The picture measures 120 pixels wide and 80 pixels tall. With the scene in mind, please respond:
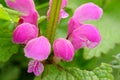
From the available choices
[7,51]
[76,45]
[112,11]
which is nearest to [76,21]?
[76,45]

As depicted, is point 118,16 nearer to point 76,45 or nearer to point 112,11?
point 112,11

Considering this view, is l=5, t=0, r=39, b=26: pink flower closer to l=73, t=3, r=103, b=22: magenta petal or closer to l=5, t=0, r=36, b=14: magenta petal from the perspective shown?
l=5, t=0, r=36, b=14: magenta petal

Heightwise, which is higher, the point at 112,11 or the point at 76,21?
the point at 76,21

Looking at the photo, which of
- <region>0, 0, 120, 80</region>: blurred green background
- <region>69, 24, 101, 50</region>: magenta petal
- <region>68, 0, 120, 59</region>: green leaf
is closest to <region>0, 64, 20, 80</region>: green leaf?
<region>0, 0, 120, 80</region>: blurred green background

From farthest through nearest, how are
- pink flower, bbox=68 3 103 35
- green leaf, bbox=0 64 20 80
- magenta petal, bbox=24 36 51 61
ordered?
1. green leaf, bbox=0 64 20 80
2. pink flower, bbox=68 3 103 35
3. magenta petal, bbox=24 36 51 61

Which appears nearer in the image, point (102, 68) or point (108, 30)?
point (102, 68)

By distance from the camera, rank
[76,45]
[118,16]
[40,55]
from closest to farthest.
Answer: [40,55] → [76,45] → [118,16]
